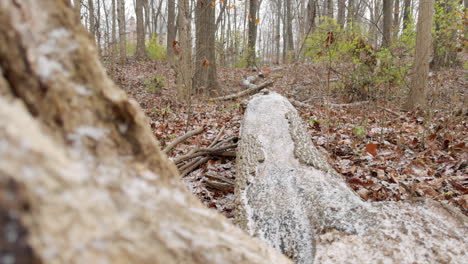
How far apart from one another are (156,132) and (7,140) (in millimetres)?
4111


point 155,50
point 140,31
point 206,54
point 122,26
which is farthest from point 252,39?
point 206,54

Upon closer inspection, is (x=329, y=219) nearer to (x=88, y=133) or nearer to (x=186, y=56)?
(x=88, y=133)

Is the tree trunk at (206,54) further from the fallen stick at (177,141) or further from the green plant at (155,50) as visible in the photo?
the green plant at (155,50)

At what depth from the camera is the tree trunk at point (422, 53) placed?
17.1 ft

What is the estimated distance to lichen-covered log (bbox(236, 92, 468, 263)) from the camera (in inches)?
51.1

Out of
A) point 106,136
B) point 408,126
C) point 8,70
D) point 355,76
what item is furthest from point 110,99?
point 355,76

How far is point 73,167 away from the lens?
0.60 metres

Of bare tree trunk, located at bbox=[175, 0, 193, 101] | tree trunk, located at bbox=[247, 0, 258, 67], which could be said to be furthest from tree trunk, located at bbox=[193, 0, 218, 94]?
tree trunk, located at bbox=[247, 0, 258, 67]

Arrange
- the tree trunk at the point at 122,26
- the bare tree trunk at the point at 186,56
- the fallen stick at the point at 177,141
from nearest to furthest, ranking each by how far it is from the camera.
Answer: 1. the fallen stick at the point at 177,141
2. the bare tree trunk at the point at 186,56
3. the tree trunk at the point at 122,26

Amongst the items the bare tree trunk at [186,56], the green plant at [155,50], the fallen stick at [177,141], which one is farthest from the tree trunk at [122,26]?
the fallen stick at [177,141]

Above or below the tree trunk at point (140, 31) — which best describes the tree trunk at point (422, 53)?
below

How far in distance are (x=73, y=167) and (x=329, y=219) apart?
1.33 meters

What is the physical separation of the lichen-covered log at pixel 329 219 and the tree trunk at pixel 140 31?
13.8 metres

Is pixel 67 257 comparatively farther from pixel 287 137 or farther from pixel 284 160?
pixel 287 137
